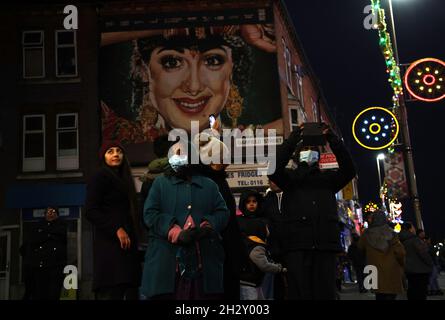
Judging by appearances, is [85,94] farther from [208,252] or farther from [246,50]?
[208,252]

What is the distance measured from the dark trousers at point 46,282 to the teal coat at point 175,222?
420 centimetres

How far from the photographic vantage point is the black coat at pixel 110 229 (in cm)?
527

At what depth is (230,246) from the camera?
509cm

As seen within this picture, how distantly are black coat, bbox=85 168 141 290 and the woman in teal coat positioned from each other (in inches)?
30.1

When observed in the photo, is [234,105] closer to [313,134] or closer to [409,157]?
[409,157]

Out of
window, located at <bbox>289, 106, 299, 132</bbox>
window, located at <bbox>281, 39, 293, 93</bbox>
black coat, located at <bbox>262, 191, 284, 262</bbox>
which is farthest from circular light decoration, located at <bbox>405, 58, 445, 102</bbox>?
black coat, located at <bbox>262, 191, 284, 262</bbox>

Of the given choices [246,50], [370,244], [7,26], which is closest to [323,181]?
[370,244]

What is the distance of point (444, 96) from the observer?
15414mm

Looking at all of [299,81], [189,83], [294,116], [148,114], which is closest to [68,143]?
[148,114]

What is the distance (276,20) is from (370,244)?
1662 cm

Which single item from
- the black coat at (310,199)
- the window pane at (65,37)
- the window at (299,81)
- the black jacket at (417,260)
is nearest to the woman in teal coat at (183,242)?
the black coat at (310,199)

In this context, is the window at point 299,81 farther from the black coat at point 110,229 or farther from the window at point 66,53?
the black coat at point 110,229

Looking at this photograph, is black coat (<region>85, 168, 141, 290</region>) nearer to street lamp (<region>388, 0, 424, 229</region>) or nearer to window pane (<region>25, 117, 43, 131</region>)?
street lamp (<region>388, 0, 424, 229</region>)

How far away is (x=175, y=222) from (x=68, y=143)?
61.6ft
